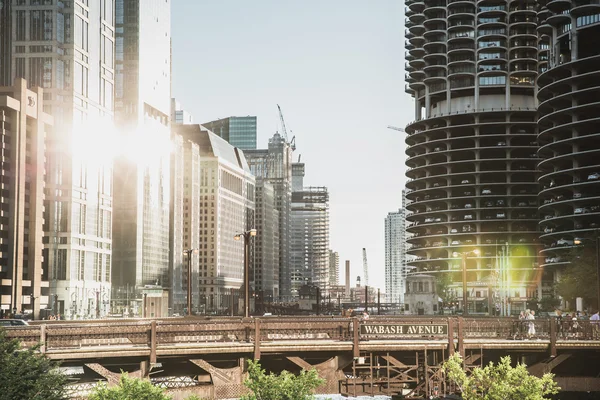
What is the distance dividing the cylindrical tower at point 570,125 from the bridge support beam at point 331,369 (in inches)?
4634

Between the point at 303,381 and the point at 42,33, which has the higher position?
A: the point at 42,33

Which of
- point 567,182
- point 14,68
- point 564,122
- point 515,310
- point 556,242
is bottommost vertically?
point 515,310

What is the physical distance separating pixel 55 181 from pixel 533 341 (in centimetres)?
16165

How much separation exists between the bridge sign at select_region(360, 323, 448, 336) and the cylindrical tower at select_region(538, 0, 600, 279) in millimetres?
115499

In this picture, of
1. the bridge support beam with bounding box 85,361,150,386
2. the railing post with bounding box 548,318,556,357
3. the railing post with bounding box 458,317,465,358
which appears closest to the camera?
the bridge support beam with bounding box 85,361,150,386

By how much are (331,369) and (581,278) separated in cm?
8486

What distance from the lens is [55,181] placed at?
632 feet

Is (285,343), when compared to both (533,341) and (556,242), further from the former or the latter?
(556,242)

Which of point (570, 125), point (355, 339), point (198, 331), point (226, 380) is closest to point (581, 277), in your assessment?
point (570, 125)

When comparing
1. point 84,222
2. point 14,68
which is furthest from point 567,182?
point 14,68

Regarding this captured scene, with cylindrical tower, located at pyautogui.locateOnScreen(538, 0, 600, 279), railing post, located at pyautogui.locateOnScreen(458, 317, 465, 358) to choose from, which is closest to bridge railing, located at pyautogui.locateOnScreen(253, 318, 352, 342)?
railing post, located at pyautogui.locateOnScreen(458, 317, 465, 358)

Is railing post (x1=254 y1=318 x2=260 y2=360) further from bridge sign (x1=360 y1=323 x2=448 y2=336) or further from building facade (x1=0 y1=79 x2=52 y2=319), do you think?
building facade (x1=0 y1=79 x2=52 y2=319)

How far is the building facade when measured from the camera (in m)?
178

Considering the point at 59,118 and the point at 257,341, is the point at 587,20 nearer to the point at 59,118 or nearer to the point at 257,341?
the point at 59,118
